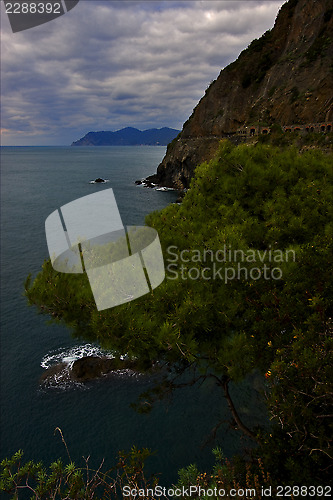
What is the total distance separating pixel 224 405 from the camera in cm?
1639

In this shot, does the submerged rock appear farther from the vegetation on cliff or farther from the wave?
the vegetation on cliff

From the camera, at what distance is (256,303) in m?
6.70

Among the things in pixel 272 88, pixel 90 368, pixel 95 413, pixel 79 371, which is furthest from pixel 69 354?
pixel 272 88

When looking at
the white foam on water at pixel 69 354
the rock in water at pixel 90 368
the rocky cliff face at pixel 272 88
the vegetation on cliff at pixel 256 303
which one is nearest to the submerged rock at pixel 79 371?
the rock in water at pixel 90 368

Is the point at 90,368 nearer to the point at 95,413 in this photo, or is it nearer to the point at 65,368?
the point at 65,368

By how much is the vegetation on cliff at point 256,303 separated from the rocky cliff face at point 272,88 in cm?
4838

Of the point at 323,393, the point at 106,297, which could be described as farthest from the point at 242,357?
the point at 106,297

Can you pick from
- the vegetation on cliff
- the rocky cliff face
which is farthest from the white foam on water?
the rocky cliff face

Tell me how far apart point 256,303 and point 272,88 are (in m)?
67.2

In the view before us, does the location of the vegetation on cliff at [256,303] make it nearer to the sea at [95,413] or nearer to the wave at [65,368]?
the sea at [95,413]

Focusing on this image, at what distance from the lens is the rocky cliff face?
171 ft

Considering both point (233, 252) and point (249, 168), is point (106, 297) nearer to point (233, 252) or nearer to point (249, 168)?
point (233, 252)

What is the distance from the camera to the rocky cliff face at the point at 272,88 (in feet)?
171

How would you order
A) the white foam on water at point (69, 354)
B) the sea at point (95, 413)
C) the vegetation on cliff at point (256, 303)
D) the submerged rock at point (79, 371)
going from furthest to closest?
the white foam on water at point (69, 354)
the submerged rock at point (79, 371)
the sea at point (95, 413)
the vegetation on cliff at point (256, 303)
